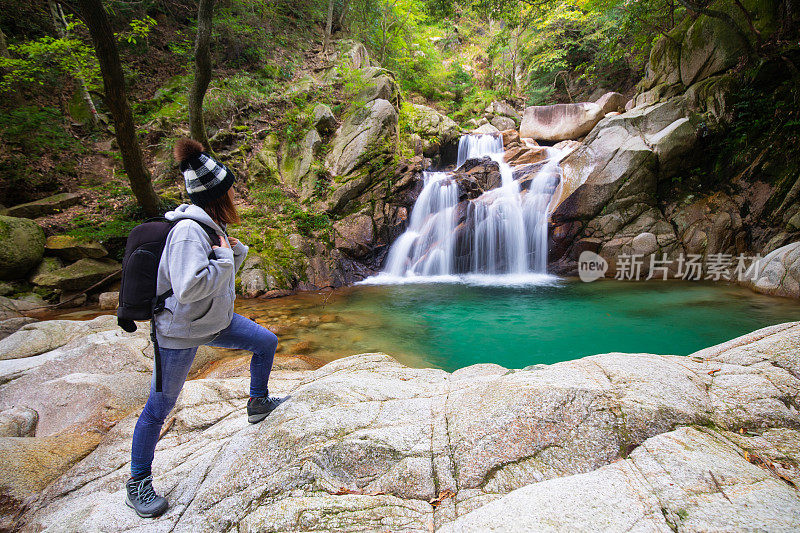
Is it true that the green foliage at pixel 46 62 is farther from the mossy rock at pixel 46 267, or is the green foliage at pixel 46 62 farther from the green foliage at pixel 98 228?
the mossy rock at pixel 46 267

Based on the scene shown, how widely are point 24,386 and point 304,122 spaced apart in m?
12.4

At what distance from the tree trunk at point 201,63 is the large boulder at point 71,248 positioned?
4043mm

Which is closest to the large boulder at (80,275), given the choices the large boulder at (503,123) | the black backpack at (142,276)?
the black backpack at (142,276)

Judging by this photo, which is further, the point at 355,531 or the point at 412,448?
the point at 412,448

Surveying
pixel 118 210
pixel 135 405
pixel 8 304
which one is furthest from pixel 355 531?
pixel 118 210

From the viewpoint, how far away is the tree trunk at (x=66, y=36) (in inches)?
416

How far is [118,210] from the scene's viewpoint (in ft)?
31.6

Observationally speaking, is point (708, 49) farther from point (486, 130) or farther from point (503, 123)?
point (503, 123)

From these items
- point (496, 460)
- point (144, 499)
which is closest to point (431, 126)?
point (496, 460)

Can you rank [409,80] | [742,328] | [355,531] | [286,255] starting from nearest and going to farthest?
1. [355,531]
2. [742,328]
3. [286,255]
4. [409,80]

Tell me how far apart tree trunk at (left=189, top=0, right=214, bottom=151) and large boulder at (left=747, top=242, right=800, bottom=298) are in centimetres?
1416

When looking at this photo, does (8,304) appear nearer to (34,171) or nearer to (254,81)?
(34,171)

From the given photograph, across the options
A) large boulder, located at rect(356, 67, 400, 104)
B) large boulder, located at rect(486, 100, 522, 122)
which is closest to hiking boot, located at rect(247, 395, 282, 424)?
large boulder, located at rect(356, 67, 400, 104)

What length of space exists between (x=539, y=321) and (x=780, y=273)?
6.37 metres
